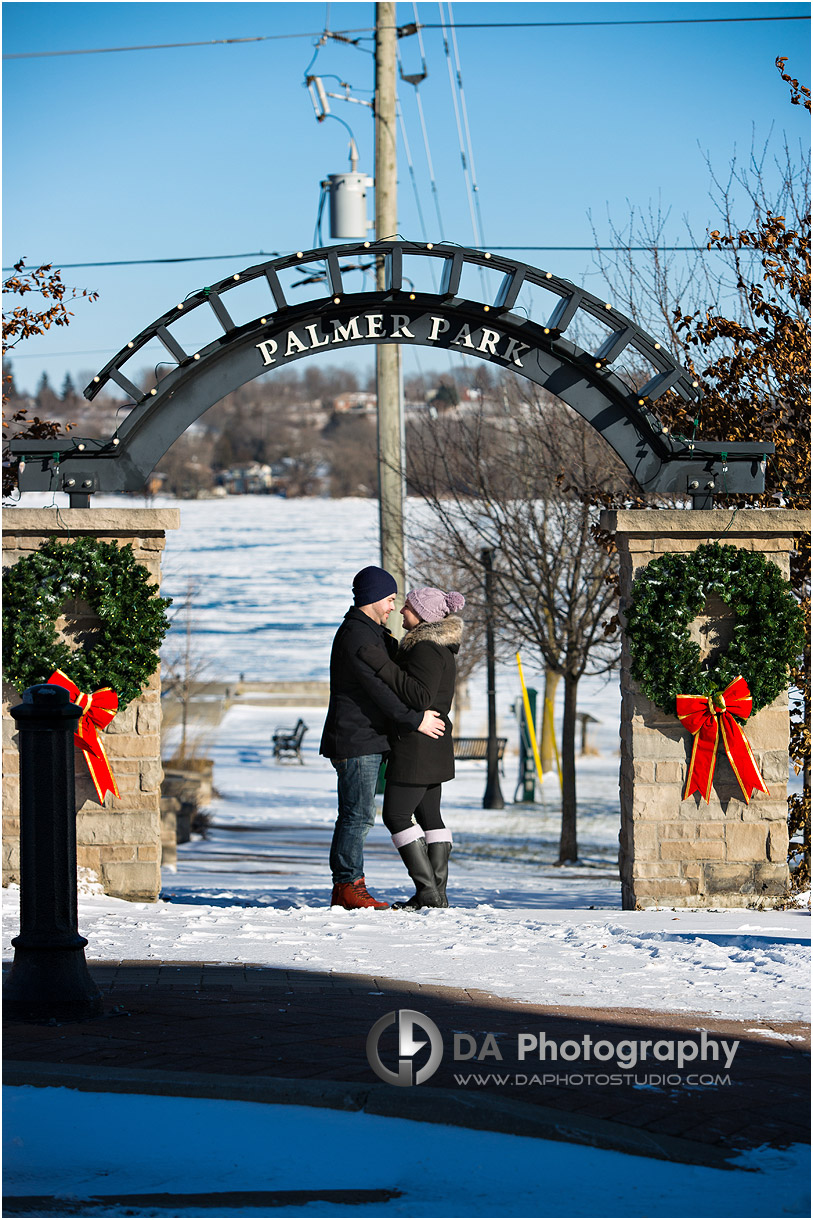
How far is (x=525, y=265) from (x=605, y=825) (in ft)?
45.2

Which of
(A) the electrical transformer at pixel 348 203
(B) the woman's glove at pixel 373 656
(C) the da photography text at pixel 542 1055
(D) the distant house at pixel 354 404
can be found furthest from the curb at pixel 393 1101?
(D) the distant house at pixel 354 404

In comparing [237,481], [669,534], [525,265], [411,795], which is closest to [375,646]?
[411,795]

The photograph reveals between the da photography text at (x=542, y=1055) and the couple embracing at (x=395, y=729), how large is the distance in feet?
9.11

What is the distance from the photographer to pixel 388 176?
48.7ft

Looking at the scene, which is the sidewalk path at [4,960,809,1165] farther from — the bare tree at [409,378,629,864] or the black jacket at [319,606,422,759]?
the bare tree at [409,378,629,864]

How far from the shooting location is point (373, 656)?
6906 mm

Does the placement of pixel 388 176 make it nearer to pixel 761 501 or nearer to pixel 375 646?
pixel 761 501

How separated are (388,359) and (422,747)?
28.4ft

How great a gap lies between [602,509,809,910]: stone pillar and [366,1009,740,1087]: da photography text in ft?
10.9

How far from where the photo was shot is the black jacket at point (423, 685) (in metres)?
6.95

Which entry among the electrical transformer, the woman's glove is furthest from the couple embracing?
the electrical transformer

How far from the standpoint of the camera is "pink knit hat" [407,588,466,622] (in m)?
7.04

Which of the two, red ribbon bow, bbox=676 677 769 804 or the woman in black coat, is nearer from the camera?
the woman in black coat

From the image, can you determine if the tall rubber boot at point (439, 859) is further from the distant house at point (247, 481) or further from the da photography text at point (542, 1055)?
the distant house at point (247, 481)
